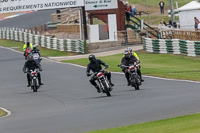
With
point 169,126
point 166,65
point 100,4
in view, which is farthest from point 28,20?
point 169,126

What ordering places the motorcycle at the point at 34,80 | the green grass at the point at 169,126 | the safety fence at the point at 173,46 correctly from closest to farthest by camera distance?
the green grass at the point at 169,126
the motorcycle at the point at 34,80
the safety fence at the point at 173,46

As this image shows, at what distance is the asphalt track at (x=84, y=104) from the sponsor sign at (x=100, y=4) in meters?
17.7

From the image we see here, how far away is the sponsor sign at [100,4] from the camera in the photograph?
159ft

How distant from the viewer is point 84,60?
39812 millimetres

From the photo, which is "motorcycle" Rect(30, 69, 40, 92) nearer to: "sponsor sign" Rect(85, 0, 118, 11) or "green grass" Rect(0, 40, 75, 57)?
"green grass" Rect(0, 40, 75, 57)

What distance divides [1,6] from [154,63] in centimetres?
1518

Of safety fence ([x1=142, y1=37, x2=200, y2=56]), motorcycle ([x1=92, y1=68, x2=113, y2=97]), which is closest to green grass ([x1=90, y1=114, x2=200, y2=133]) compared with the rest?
motorcycle ([x1=92, y1=68, x2=113, y2=97])

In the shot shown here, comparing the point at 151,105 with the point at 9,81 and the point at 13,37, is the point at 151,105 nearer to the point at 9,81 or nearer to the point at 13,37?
the point at 9,81

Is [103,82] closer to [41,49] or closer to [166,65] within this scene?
[166,65]

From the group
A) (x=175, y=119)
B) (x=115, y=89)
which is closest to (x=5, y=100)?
(x=115, y=89)

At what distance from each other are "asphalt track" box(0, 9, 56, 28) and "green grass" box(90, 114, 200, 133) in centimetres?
5674

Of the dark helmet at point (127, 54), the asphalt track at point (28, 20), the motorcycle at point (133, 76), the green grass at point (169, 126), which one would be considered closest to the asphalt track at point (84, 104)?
the motorcycle at point (133, 76)

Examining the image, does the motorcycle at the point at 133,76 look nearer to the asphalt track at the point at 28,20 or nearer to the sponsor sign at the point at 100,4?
the sponsor sign at the point at 100,4

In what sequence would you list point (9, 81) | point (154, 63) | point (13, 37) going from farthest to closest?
point (13, 37) → point (154, 63) → point (9, 81)
